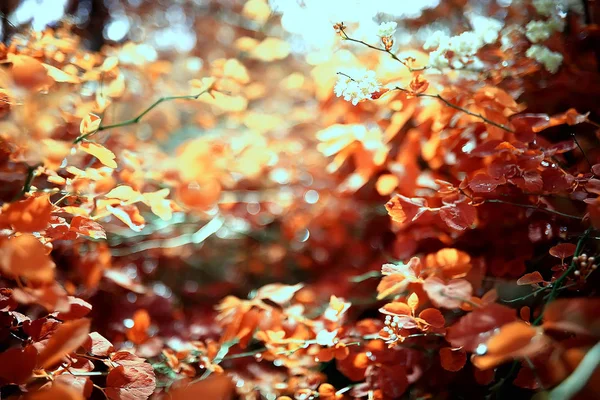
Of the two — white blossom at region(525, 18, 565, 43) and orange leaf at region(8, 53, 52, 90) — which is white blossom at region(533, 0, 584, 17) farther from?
orange leaf at region(8, 53, 52, 90)

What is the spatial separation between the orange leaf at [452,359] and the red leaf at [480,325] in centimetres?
17

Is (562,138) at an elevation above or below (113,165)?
below

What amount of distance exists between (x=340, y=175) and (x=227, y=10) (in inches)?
36.5

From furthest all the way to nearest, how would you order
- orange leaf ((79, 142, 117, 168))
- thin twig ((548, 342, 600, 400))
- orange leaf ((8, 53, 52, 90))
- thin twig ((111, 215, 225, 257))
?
thin twig ((111, 215, 225, 257))
orange leaf ((79, 142, 117, 168))
orange leaf ((8, 53, 52, 90))
thin twig ((548, 342, 600, 400))

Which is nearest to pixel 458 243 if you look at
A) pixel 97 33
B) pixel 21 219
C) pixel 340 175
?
pixel 340 175

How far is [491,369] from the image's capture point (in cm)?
72

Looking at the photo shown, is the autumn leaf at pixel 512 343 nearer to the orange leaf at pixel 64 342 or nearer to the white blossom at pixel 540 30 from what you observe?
the orange leaf at pixel 64 342

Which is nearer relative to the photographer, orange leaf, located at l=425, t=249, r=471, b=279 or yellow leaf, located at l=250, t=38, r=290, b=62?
orange leaf, located at l=425, t=249, r=471, b=279

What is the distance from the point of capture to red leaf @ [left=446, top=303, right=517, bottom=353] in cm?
50

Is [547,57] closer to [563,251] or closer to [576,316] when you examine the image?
[563,251]

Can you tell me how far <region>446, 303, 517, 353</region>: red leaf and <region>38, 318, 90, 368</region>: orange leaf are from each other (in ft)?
1.35

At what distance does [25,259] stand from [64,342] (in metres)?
0.10

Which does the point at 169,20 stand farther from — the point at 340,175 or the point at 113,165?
the point at 113,165

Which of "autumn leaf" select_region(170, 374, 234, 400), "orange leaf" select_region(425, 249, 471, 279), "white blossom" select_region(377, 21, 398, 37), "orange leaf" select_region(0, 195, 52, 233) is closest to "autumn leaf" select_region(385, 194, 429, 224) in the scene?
"orange leaf" select_region(425, 249, 471, 279)
